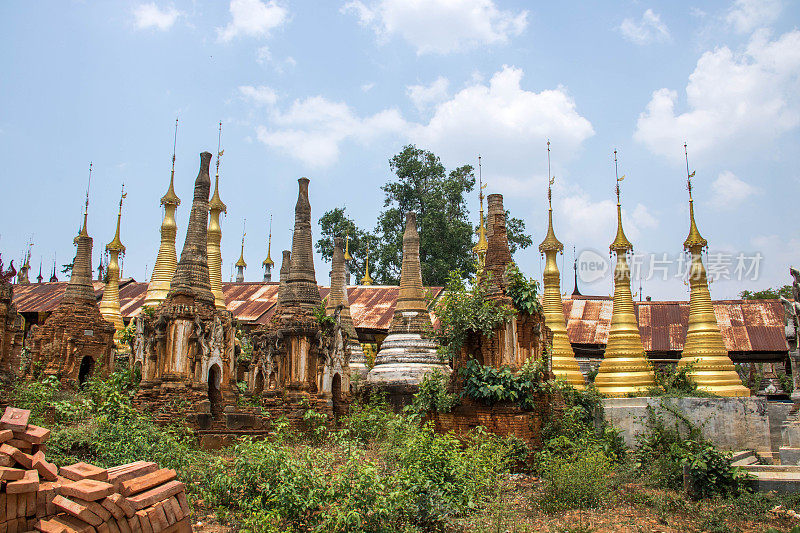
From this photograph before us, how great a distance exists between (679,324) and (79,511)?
78.4 feet

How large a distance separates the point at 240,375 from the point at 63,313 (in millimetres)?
6511

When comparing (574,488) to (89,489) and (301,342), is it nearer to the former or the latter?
(89,489)

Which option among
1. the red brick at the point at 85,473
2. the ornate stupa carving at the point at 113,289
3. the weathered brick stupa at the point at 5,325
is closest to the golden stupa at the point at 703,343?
the red brick at the point at 85,473

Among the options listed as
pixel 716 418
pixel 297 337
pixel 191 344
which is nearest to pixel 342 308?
pixel 297 337

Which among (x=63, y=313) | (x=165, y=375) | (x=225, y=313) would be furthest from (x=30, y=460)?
(x=63, y=313)

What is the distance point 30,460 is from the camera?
8070 millimetres

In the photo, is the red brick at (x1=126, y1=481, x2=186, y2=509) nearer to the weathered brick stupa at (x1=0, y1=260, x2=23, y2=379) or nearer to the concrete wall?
the weathered brick stupa at (x1=0, y1=260, x2=23, y2=379)

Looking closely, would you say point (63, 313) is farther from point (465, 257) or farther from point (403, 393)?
point (465, 257)

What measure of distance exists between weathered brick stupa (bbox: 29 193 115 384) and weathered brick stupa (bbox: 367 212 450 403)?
911 centimetres

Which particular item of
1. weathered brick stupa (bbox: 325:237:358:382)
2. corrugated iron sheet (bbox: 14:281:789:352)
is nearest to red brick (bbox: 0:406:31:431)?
weathered brick stupa (bbox: 325:237:358:382)

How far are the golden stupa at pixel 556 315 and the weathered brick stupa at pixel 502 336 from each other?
4.91m

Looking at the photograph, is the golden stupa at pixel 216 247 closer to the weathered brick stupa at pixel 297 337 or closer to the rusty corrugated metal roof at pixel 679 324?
the weathered brick stupa at pixel 297 337

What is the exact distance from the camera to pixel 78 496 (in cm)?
755

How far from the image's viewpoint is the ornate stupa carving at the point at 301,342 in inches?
655
